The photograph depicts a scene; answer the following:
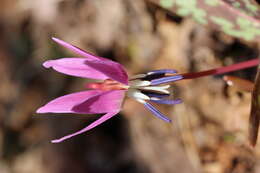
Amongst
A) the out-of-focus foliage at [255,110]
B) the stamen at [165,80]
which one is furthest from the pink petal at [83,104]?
the out-of-focus foliage at [255,110]

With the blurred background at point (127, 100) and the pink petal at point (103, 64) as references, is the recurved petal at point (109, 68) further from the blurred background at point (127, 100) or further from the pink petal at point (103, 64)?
the blurred background at point (127, 100)

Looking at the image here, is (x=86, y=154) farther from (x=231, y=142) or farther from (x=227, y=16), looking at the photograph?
(x=227, y=16)

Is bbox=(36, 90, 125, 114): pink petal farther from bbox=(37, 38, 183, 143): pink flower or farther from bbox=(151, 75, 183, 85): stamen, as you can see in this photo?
bbox=(151, 75, 183, 85): stamen

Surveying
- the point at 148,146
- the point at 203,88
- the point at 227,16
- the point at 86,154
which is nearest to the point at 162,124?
the point at 148,146

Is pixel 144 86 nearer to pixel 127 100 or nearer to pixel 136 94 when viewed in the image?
pixel 136 94

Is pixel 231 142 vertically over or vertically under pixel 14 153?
over

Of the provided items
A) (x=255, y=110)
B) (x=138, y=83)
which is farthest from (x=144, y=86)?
(x=255, y=110)

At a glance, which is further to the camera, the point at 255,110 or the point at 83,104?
the point at 255,110
